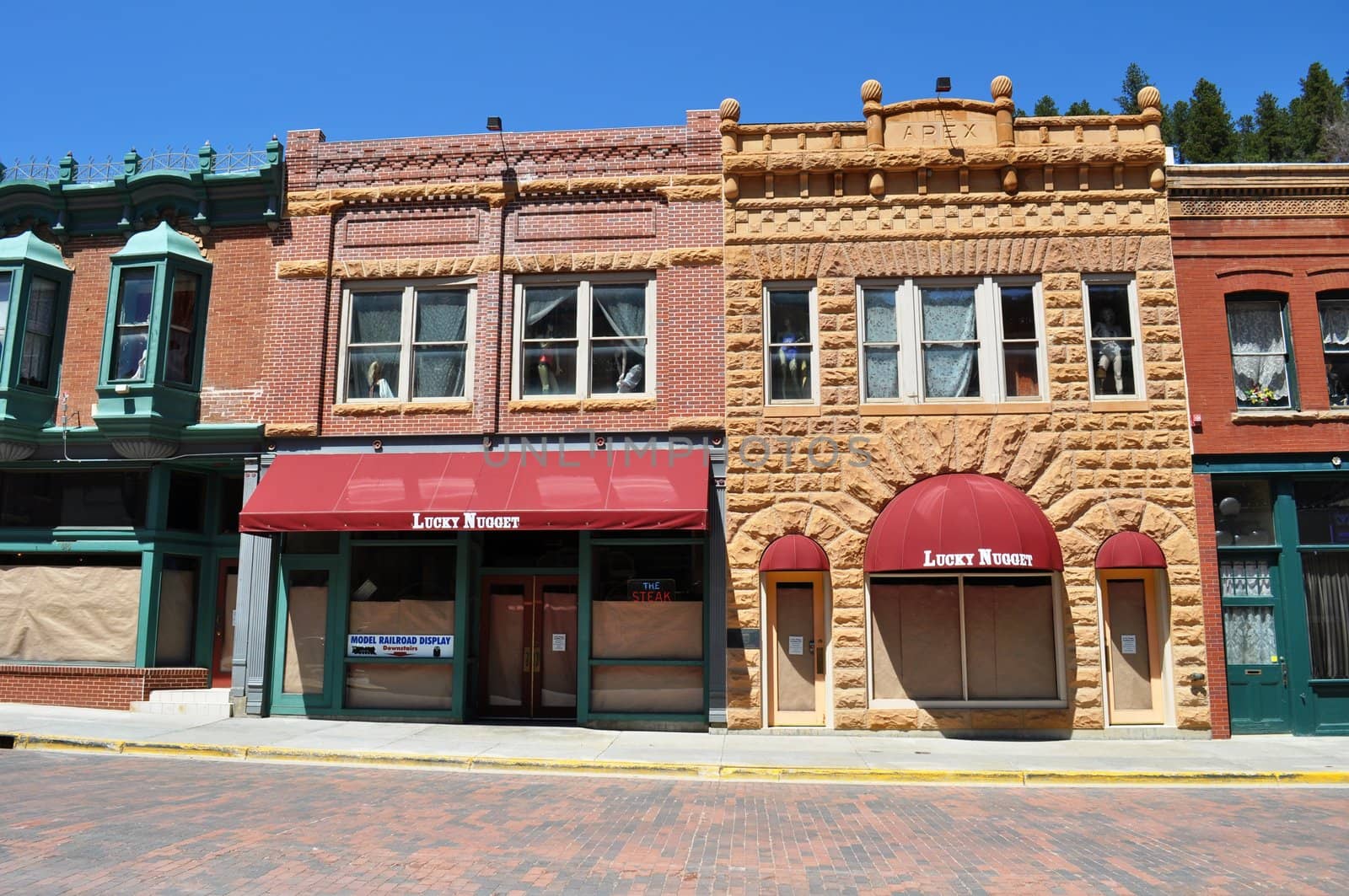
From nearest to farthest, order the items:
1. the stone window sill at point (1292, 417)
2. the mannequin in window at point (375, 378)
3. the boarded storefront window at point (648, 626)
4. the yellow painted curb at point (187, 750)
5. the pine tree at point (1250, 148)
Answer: the yellow painted curb at point (187, 750) < the stone window sill at point (1292, 417) < the boarded storefront window at point (648, 626) < the mannequin in window at point (375, 378) < the pine tree at point (1250, 148)

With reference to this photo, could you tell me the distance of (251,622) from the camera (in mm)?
15984

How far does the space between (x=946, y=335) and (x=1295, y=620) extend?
6.97 meters

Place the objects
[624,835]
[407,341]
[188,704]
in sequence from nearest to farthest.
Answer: [624,835] → [188,704] → [407,341]

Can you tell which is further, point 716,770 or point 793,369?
point 793,369

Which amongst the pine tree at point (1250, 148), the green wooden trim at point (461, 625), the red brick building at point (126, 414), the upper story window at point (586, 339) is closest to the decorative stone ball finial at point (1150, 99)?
the upper story window at point (586, 339)

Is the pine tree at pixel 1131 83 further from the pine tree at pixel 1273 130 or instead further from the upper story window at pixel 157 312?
the upper story window at pixel 157 312

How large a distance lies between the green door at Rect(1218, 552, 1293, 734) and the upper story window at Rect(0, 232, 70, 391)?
2037 cm

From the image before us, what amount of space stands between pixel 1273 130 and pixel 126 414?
55233mm

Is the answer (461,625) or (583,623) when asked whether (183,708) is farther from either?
(583,623)

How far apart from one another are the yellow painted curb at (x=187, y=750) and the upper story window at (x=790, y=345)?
31.0 ft

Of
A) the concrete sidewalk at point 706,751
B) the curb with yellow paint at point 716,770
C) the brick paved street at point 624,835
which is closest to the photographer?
the brick paved street at point 624,835

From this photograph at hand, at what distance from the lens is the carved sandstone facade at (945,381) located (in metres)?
14.8

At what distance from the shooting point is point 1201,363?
15.4 metres

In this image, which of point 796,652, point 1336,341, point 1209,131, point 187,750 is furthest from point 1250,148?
point 187,750
